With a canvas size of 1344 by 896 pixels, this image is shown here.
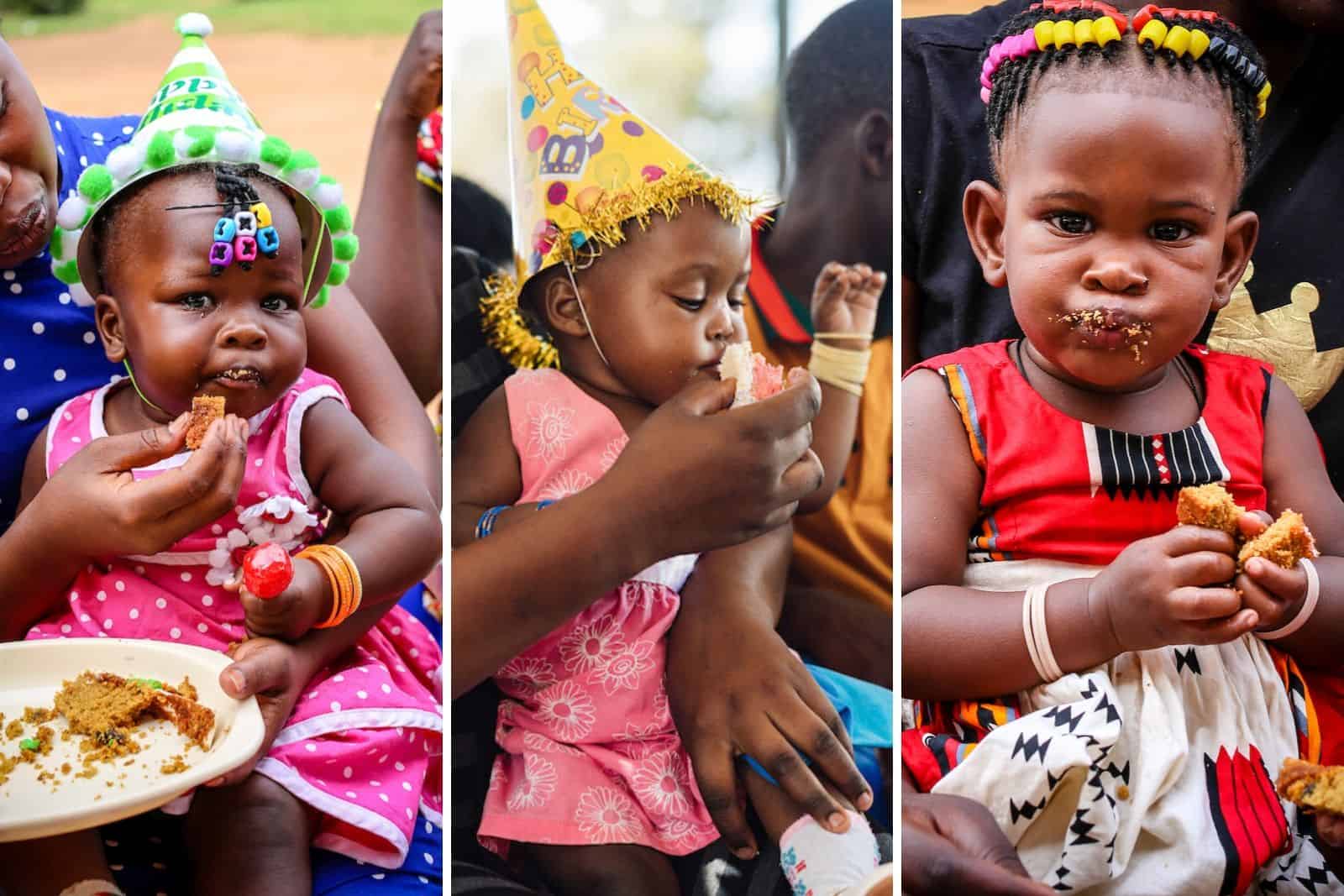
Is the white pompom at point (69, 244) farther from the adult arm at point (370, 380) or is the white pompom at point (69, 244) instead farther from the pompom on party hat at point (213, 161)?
the adult arm at point (370, 380)

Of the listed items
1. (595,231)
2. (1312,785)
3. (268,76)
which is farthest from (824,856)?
(268,76)

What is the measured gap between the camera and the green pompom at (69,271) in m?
1.86

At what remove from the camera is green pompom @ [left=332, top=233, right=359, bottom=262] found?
194 centimetres

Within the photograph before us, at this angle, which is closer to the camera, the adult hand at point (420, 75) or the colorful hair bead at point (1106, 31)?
the colorful hair bead at point (1106, 31)

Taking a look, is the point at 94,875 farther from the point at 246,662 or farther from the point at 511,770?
the point at 511,770

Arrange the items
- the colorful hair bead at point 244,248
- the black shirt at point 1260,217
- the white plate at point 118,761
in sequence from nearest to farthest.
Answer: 1. the white plate at point 118,761
2. the colorful hair bead at point 244,248
3. the black shirt at point 1260,217

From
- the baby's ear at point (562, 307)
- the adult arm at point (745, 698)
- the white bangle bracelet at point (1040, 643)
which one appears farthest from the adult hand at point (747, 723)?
the baby's ear at point (562, 307)

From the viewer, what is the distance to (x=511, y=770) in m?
1.92

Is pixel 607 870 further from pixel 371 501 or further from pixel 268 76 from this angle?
pixel 268 76

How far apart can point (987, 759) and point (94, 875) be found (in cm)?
110

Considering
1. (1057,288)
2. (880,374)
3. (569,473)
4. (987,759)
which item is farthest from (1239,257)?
(569,473)

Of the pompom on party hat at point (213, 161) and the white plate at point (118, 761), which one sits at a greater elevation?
the pompom on party hat at point (213, 161)

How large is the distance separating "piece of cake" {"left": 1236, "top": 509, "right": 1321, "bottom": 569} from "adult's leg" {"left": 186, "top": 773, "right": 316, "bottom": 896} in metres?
1.22

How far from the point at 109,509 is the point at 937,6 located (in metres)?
1.40
